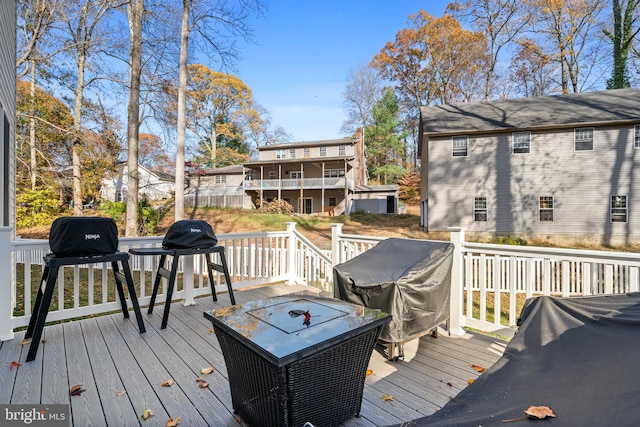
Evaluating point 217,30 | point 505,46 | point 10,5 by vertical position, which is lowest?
point 10,5

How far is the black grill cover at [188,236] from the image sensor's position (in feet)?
11.7

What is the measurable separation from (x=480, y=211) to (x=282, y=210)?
491 inches

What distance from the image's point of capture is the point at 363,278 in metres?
2.81

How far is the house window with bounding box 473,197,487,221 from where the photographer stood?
13.8 meters

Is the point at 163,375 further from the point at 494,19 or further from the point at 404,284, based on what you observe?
the point at 494,19

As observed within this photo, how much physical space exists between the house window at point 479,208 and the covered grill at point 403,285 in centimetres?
1218

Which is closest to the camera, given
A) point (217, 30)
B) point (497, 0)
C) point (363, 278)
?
point (363, 278)

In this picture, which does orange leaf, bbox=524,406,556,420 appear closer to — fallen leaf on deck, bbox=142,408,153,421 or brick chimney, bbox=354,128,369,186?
fallen leaf on deck, bbox=142,408,153,421

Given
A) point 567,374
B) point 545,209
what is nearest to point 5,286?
point 567,374

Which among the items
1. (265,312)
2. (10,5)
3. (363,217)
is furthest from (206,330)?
(363,217)

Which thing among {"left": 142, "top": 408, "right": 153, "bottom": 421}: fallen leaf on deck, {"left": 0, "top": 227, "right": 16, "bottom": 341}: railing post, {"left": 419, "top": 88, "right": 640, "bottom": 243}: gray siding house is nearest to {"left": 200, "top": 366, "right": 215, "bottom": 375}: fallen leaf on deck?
{"left": 142, "top": 408, "right": 153, "bottom": 421}: fallen leaf on deck

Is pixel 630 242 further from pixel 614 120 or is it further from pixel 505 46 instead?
pixel 505 46

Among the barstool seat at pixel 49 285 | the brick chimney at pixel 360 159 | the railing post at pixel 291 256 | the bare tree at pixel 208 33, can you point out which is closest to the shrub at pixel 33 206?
the bare tree at pixel 208 33

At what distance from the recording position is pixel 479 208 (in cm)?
1386
